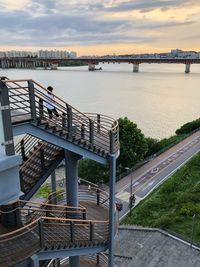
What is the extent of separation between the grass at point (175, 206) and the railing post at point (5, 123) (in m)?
17.1

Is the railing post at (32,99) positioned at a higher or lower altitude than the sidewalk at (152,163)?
higher

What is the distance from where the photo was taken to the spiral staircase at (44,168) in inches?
322

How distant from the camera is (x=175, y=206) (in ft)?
91.5

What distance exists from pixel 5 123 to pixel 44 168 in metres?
4.17

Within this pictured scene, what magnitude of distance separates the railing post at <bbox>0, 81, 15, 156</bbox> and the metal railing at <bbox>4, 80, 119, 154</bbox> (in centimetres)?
30

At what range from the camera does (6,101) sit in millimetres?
7410

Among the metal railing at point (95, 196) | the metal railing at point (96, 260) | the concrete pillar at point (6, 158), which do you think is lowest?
the metal railing at point (96, 260)

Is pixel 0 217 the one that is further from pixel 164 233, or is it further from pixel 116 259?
pixel 164 233

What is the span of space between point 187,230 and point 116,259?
236 inches

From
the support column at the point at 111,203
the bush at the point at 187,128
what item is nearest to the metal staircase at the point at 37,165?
the support column at the point at 111,203

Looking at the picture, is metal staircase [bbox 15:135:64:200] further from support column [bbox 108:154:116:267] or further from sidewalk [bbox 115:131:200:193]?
sidewalk [bbox 115:131:200:193]

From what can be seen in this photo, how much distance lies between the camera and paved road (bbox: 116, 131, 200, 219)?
1325 inches

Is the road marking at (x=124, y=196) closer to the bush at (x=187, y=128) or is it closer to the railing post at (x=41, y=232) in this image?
the railing post at (x=41, y=232)

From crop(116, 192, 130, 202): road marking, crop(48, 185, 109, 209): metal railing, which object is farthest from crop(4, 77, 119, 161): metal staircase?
crop(116, 192, 130, 202): road marking
